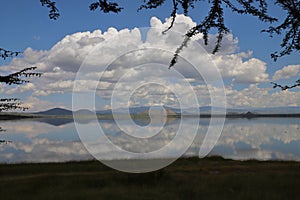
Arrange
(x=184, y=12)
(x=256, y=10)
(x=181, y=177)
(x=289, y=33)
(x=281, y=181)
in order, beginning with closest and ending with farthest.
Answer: (x=256, y=10)
(x=184, y=12)
(x=289, y=33)
(x=281, y=181)
(x=181, y=177)

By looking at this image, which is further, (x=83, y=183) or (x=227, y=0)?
(x=83, y=183)

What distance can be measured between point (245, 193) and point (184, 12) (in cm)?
763

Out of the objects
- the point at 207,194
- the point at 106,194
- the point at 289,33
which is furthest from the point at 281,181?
the point at 106,194

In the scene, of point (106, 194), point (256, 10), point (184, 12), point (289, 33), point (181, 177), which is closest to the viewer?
point (256, 10)

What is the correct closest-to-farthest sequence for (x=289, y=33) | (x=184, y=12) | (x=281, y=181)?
1. (x=184, y=12)
2. (x=289, y=33)
3. (x=281, y=181)

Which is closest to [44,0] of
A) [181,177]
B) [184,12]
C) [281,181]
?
[184,12]

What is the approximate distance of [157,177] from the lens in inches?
530

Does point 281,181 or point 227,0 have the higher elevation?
point 227,0

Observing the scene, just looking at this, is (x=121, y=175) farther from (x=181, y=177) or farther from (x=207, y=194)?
(x=207, y=194)

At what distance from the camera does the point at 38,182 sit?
43.8ft

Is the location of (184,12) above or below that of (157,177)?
above

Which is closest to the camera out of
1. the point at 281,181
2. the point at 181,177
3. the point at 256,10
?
the point at 256,10

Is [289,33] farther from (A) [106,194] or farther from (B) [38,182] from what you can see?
(B) [38,182]

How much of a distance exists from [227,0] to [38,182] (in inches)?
Answer: 442
